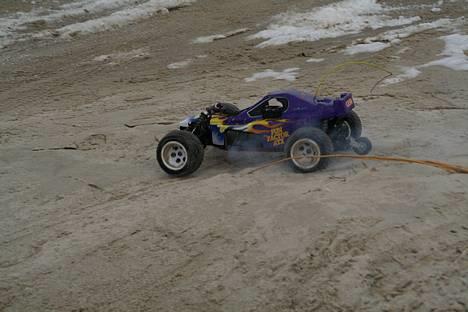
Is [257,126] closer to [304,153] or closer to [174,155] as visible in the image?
[304,153]

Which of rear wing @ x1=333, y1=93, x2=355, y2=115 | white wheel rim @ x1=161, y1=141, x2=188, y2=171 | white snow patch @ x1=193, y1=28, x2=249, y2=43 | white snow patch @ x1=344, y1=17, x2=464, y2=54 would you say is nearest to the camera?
rear wing @ x1=333, y1=93, x2=355, y2=115

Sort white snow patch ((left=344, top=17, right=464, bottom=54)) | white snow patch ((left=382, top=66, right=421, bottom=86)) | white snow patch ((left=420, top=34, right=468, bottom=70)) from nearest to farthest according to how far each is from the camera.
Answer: white snow patch ((left=382, top=66, right=421, bottom=86)) → white snow patch ((left=420, top=34, right=468, bottom=70)) → white snow patch ((left=344, top=17, right=464, bottom=54))

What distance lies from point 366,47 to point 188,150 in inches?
277

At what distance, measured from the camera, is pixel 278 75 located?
11.3 metres

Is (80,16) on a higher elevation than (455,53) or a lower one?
higher

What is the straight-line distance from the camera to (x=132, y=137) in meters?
9.02

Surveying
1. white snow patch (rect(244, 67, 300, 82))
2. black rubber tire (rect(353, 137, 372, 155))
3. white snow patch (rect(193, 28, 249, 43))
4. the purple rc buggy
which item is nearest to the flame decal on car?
the purple rc buggy

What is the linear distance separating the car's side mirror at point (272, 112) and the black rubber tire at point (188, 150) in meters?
1.06

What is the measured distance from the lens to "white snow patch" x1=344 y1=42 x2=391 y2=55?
12.0m

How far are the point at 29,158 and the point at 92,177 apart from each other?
5.27ft

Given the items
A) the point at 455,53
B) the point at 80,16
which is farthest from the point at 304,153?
the point at 80,16

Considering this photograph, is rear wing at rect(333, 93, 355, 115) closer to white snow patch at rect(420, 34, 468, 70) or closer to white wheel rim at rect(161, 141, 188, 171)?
white wheel rim at rect(161, 141, 188, 171)

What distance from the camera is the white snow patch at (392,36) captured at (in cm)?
1220

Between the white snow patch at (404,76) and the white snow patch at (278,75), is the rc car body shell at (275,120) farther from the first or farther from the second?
the white snow patch at (278,75)
